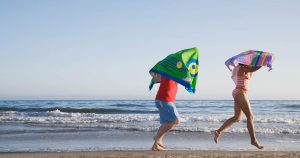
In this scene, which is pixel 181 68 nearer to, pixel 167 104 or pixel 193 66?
pixel 193 66

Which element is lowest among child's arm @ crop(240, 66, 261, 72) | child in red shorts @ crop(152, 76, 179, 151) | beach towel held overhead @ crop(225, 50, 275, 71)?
child in red shorts @ crop(152, 76, 179, 151)

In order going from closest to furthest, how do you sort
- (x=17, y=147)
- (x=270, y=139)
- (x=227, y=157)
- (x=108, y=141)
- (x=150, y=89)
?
(x=227, y=157)
(x=150, y=89)
(x=17, y=147)
(x=108, y=141)
(x=270, y=139)

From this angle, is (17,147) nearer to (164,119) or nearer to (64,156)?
(64,156)

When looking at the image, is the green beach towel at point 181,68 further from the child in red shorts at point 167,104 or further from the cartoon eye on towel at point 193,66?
the child in red shorts at point 167,104

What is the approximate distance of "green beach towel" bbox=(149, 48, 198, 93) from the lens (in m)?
7.88

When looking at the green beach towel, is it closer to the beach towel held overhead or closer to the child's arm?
the beach towel held overhead

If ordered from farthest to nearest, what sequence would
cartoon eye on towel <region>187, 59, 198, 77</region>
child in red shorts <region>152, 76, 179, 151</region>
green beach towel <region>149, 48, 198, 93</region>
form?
1. cartoon eye on towel <region>187, 59, 198, 77</region>
2. green beach towel <region>149, 48, 198, 93</region>
3. child in red shorts <region>152, 76, 179, 151</region>

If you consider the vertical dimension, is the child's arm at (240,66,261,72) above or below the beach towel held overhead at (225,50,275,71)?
below

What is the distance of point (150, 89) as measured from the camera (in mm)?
8180

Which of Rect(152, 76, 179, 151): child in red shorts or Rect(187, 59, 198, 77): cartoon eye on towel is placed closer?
Rect(152, 76, 179, 151): child in red shorts

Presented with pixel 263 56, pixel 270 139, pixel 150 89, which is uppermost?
pixel 263 56

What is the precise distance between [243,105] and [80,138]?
206 inches

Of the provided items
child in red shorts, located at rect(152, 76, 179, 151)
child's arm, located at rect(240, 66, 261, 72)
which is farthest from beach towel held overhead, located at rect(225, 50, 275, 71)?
child in red shorts, located at rect(152, 76, 179, 151)

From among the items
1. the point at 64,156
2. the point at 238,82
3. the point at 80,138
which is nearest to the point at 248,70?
the point at 238,82
